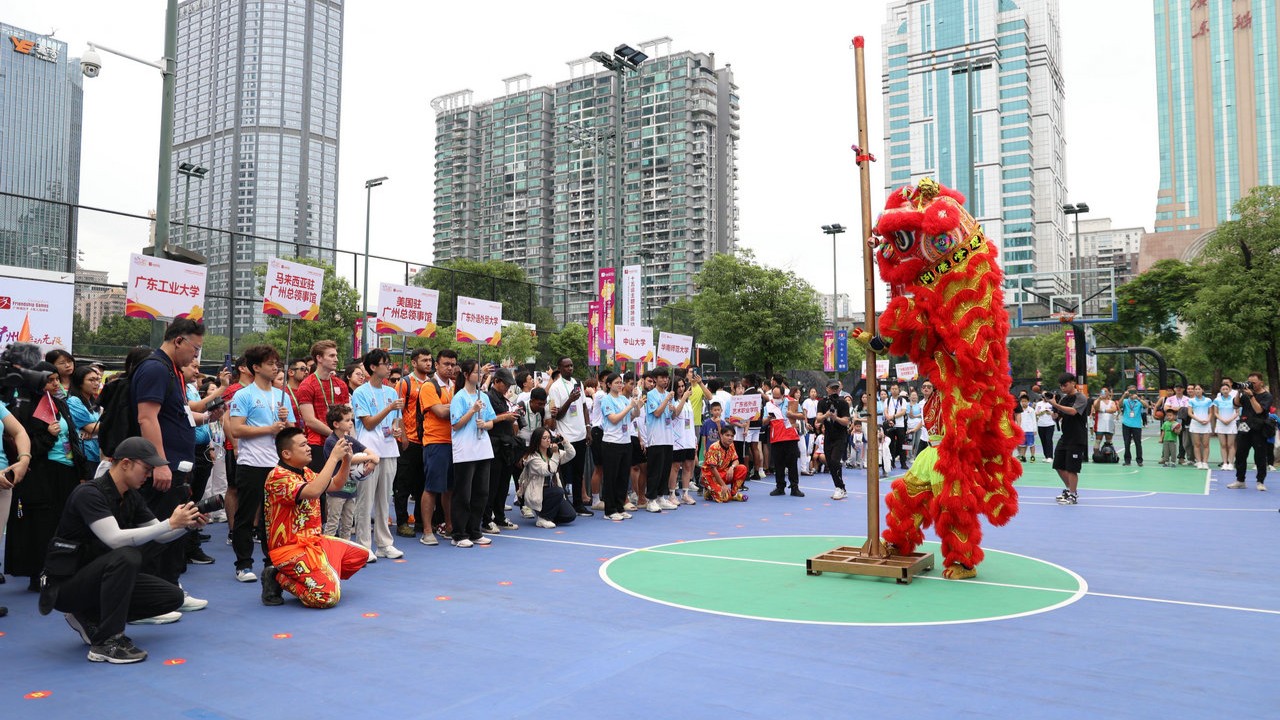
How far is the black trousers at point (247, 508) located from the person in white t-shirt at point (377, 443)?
986 millimetres

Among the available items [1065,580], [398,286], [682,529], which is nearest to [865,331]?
[1065,580]

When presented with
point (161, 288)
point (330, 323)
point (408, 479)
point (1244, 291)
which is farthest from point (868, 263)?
point (330, 323)

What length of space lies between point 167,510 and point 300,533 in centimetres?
86

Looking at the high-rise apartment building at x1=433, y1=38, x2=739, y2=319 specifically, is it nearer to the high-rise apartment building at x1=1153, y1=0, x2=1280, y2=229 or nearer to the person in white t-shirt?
the high-rise apartment building at x1=1153, y1=0, x2=1280, y2=229

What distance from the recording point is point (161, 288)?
9.95 m

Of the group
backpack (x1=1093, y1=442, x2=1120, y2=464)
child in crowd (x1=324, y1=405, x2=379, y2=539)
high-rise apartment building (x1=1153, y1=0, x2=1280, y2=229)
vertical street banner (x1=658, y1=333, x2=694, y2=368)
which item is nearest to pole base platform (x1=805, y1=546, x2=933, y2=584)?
child in crowd (x1=324, y1=405, x2=379, y2=539)

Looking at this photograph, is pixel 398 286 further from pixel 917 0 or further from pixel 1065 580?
pixel 917 0

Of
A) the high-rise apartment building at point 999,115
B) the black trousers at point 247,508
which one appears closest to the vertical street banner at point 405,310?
the black trousers at point 247,508

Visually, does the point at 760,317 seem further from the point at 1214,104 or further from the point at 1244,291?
the point at 1214,104

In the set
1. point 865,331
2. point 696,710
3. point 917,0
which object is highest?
point 917,0

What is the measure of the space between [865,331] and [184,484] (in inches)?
199

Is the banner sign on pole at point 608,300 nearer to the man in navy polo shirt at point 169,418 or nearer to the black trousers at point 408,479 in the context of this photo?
the black trousers at point 408,479

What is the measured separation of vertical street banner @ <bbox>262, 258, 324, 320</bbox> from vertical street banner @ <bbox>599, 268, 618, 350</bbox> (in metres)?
5.90

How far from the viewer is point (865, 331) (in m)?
6.80
